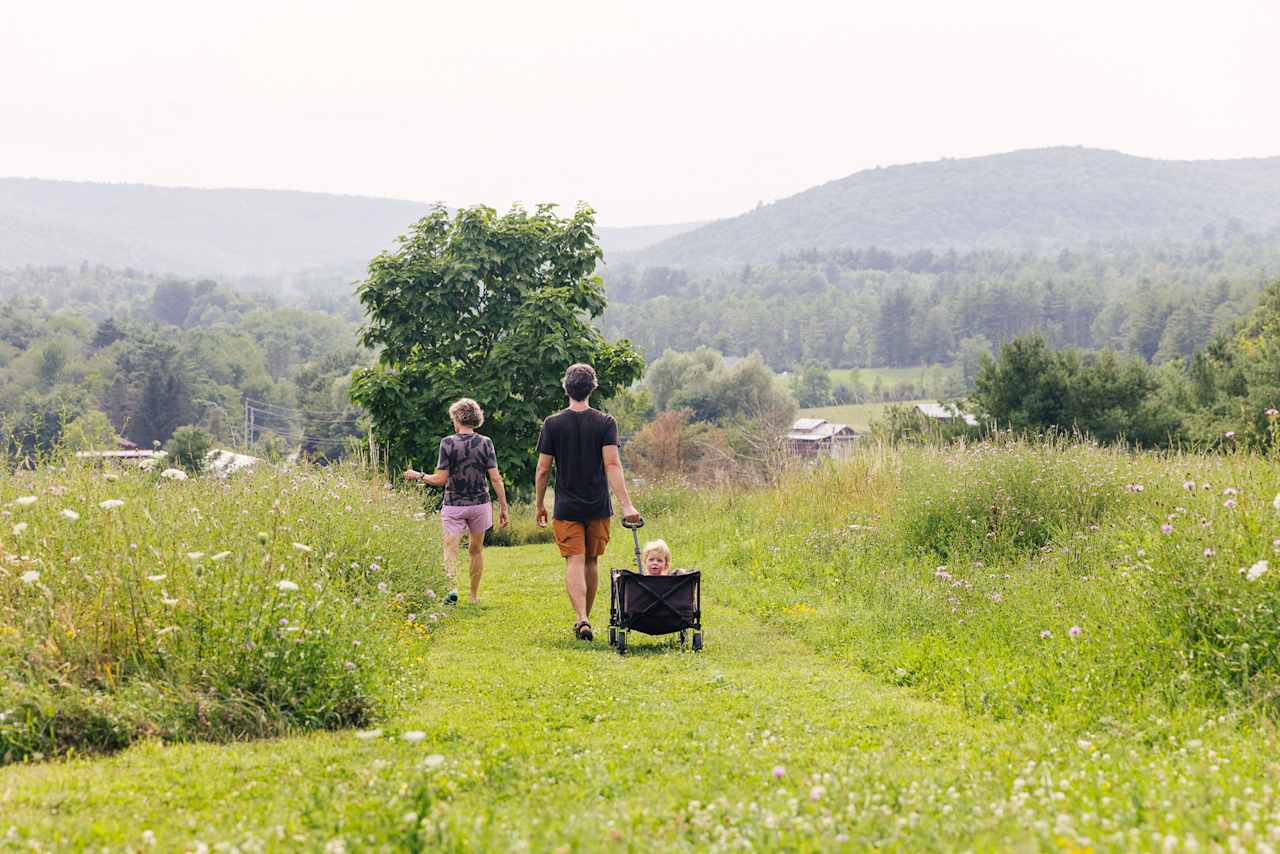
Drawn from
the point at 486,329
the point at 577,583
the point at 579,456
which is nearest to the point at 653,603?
the point at 577,583

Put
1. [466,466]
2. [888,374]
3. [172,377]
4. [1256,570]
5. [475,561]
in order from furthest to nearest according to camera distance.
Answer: [888,374] < [172,377] < [475,561] < [466,466] < [1256,570]

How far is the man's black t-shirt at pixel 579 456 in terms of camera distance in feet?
27.8

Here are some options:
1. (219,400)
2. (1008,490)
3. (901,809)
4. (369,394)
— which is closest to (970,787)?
(901,809)

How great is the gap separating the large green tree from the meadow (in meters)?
9.20

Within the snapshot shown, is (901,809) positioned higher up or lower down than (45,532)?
lower down

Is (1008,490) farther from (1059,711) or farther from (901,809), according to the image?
(901,809)

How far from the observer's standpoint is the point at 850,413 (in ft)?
357

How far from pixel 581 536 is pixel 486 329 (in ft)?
41.0

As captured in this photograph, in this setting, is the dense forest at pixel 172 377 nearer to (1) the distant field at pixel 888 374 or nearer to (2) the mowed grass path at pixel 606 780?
(1) the distant field at pixel 888 374

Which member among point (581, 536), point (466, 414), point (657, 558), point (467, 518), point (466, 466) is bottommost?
point (657, 558)

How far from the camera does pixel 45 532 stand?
6.50 meters

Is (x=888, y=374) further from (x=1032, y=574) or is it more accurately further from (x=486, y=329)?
(x=1032, y=574)

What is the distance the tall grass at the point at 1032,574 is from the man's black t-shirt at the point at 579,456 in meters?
1.78

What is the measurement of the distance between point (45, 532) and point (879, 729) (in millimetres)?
5145
